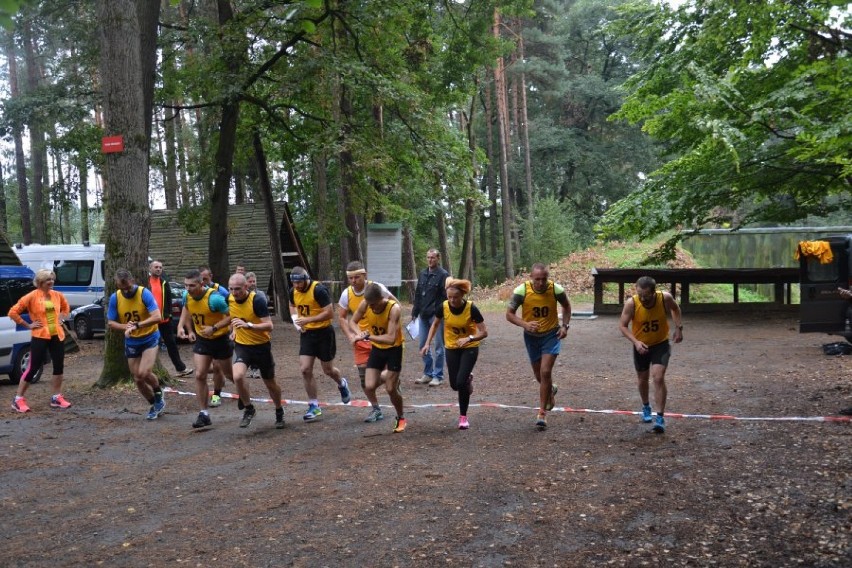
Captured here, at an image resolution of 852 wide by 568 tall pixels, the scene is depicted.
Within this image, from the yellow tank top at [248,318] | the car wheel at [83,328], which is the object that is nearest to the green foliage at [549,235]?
the car wheel at [83,328]

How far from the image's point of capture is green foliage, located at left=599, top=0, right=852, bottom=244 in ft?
46.7

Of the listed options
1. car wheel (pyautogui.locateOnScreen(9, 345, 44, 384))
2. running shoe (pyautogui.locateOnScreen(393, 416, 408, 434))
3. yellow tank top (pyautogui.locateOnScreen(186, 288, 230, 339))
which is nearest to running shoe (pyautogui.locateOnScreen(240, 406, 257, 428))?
yellow tank top (pyautogui.locateOnScreen(186, 288, 230, 339))

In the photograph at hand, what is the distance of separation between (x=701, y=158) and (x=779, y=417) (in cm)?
1067

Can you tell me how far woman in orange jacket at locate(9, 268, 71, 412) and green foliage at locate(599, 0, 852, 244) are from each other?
395 inches

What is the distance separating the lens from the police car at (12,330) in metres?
13.0

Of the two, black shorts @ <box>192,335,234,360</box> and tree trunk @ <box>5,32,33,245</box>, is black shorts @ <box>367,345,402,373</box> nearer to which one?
black shorts @ <box>192,335,234,360</box>

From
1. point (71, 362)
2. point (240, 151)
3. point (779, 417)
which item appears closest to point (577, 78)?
point (240, 151)

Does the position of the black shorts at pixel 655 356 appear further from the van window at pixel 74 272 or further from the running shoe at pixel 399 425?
the van window at pixel 74 272

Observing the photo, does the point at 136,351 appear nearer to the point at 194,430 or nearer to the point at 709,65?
the point at 194,430

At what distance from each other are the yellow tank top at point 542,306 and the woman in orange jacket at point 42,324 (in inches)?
262

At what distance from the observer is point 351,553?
5.08 meters

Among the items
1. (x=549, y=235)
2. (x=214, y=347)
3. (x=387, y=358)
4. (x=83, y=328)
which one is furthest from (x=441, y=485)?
Answer: (x=549, y=235)

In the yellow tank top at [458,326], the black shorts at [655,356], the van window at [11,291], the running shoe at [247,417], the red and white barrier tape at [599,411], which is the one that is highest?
the van window at [11,291]

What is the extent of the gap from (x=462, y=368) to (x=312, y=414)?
2301 mm
